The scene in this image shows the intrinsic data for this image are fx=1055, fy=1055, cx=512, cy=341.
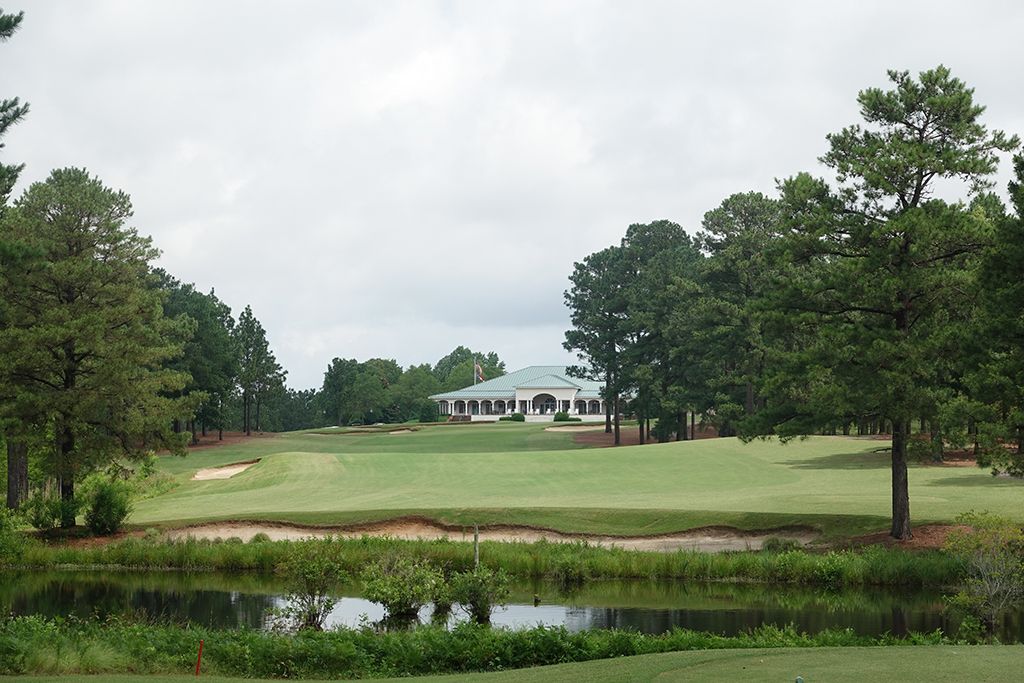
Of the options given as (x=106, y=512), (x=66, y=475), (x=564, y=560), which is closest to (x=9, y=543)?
(x=106, y=512)

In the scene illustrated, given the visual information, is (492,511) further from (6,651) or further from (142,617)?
(6,651)

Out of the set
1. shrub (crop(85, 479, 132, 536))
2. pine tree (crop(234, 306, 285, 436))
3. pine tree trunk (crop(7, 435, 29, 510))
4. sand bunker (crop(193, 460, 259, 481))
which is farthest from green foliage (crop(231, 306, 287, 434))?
shrub (crop(85, 479, 132, 536))

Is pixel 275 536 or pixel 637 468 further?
pixel 637 468

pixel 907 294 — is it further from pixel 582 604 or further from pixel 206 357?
pixel 206 357

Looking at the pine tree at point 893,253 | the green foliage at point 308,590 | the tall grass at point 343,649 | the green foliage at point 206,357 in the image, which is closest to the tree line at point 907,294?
the pine tree at point 893,253

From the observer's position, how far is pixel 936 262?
3322 centimetres

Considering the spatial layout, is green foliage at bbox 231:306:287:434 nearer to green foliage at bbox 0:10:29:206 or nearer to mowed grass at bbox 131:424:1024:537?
→ mowed grass at bbox 131:424:1024:537

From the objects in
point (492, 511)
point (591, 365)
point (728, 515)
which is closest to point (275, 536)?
point (492, 511)

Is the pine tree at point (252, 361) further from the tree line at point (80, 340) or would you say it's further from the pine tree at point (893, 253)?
the pine tree at point (893, 253)

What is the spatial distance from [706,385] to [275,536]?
146ft

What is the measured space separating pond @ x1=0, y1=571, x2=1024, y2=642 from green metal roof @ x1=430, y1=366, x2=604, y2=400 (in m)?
110

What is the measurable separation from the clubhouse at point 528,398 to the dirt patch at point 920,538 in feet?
331

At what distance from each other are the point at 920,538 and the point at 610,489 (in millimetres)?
16085

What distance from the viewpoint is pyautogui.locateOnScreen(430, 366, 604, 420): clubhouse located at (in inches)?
5502
